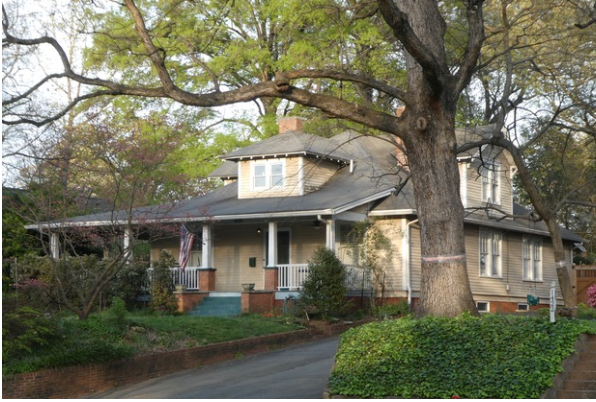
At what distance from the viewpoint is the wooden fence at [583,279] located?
3456 centimetres

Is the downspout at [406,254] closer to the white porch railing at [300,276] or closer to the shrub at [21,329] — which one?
the white porch railing at [300,276]

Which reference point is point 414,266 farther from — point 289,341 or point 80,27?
point 80,27

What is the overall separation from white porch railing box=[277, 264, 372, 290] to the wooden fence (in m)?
11.0

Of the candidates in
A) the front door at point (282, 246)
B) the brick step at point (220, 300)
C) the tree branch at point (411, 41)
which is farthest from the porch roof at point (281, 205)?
the tree branch at point (411, 41)

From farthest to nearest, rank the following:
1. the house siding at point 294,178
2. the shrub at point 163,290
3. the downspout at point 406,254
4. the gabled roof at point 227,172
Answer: the gabled roof at point 227,172
the house siding at point 294,178
the downspout at point 406,254
the shrub at point 163,290

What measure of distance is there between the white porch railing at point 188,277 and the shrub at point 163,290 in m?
2.13

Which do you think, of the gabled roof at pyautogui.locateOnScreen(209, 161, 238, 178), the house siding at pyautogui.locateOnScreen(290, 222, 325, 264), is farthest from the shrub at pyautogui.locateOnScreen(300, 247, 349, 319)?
the gabled roof at pyautogui.locateOnScreen(209, 161, 238, 178)

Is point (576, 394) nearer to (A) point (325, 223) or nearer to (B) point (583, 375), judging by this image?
(B) point (583, 375)

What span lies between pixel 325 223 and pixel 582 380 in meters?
16.2

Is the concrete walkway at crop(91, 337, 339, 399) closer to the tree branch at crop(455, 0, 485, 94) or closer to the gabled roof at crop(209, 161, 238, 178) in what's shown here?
the tree branch at crop(455, 0, 485, 94)

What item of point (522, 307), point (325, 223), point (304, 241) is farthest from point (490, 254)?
point (325, 223)

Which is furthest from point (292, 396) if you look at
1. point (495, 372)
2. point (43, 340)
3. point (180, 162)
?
point (180, 162)

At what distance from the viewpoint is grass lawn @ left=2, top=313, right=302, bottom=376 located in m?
15.0

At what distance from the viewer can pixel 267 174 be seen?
31.0 metres
